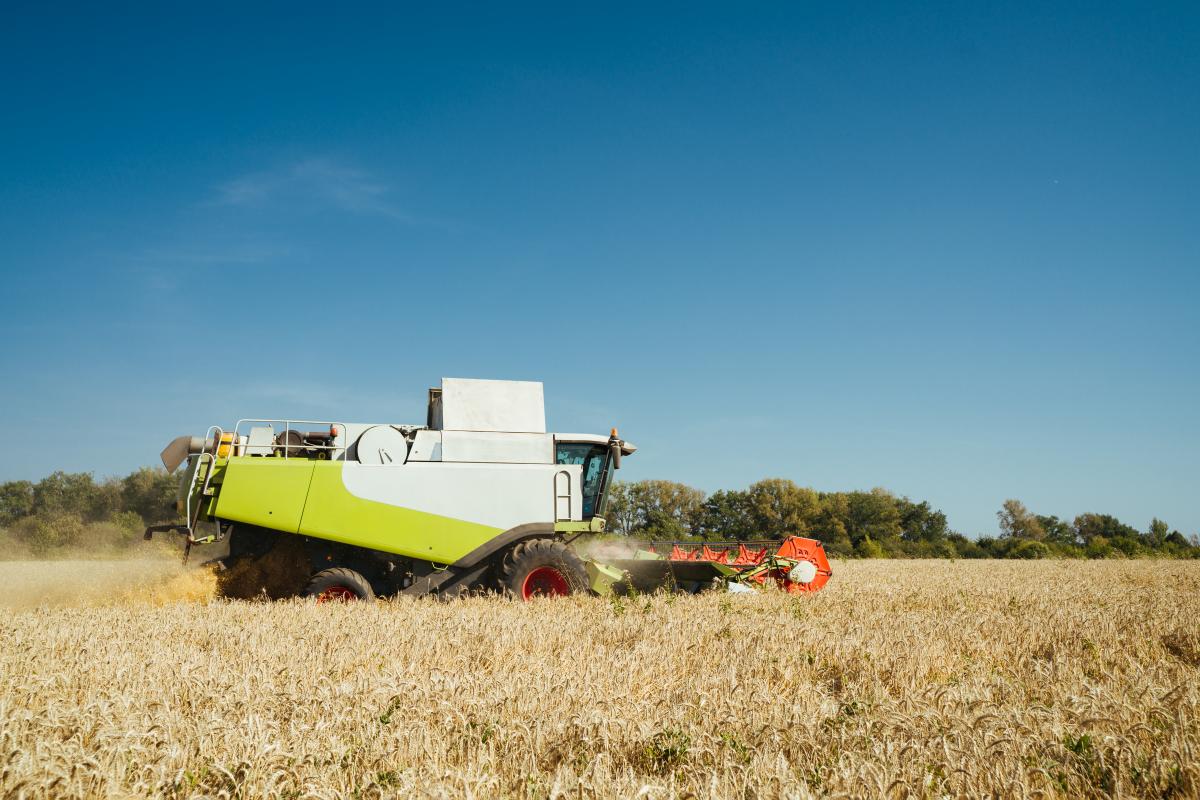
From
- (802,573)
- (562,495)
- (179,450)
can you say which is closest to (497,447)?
(562,495)

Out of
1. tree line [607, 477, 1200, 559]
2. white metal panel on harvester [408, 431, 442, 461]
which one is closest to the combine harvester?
white metal panel on harvester [408, 431, 442, 461]

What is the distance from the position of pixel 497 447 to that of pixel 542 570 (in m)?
1.75

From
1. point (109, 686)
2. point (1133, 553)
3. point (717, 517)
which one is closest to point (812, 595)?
point (109, 686)

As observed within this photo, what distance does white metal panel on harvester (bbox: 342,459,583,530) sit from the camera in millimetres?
9648

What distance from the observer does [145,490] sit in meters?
18.9

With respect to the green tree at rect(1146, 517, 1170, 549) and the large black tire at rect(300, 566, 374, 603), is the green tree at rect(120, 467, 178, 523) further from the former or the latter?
the green tree at rect(1146, 517, 1170, 549)

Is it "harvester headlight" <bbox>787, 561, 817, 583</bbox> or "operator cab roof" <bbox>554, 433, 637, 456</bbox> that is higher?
"operator cab roof" <bbox>554, 433, 637, 456</bbox>

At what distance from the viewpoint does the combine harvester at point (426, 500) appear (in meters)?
9.24

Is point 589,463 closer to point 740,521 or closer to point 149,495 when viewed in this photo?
point 149,495

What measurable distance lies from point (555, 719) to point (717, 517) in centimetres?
4256

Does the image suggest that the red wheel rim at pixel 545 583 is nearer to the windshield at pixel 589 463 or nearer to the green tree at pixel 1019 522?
the windshield at pixel 589 463

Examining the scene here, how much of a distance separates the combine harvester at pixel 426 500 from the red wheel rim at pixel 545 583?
0.06 feet

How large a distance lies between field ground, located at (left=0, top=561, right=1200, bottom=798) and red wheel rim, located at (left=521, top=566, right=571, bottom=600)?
2.13 meters

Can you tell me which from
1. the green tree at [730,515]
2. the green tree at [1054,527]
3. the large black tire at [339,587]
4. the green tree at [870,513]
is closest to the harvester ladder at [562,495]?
the large black tire at [339,587]
